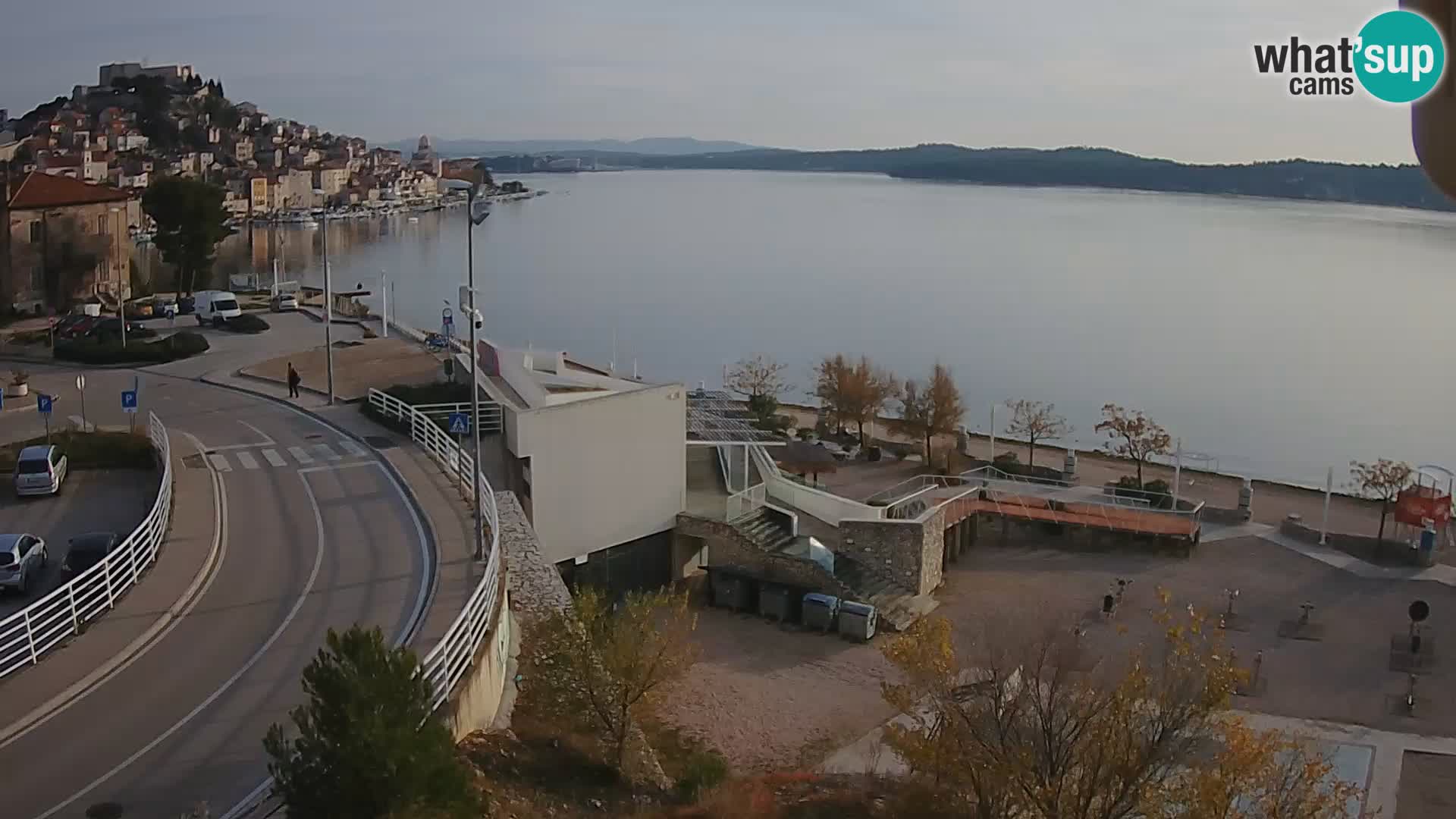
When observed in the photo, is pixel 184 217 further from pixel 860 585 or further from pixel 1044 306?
pixel 1044 306

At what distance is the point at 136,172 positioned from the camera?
114500 mm

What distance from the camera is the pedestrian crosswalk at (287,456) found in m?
20.2

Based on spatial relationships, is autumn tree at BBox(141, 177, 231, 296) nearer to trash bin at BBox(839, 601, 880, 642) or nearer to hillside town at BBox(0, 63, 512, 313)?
hillside town at BBox(0, 63, 512, 313)

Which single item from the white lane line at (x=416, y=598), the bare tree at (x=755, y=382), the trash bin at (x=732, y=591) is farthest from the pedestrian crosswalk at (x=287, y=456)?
the bare tree at (x=755, y=382)

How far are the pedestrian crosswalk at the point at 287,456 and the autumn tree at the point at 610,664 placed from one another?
29.9ft

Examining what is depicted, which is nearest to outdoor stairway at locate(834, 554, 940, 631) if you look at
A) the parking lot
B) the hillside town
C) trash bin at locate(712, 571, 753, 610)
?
trash bin at locate(712, 571, 753, 610)

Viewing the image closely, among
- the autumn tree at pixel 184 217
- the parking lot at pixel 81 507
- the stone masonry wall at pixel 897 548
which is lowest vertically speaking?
the stone masonry wall at pixel 897 548

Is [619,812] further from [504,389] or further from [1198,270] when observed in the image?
[1198,270]

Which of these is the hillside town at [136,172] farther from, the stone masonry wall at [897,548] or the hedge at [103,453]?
the stone masonry wall at [897,548]

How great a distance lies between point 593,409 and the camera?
68.5ft

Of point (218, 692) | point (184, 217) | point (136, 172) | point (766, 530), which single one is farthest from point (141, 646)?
point (136, 172)

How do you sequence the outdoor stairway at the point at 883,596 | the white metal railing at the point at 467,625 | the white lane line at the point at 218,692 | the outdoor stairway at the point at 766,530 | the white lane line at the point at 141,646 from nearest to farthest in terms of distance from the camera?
the white lane line at the point at 218,692
the white lane line at the point at 141,646
the white metal railing at the point at 467,625
the outdoor stairway at the point at 883,596
the outdoor stairway at the point at 766,530

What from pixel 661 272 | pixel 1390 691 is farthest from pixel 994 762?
pixel 661 272

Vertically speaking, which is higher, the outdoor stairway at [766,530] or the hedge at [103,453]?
the hedge at [103,453]
